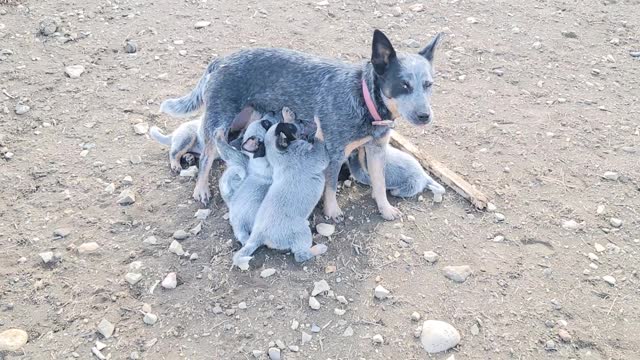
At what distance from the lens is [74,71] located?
679 cm

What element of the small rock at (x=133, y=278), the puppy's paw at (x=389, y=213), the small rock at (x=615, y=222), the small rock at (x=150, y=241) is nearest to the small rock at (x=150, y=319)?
the small rock at (x=133, y=278)

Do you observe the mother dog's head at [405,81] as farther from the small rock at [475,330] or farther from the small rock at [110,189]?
the small rock at [110,189]

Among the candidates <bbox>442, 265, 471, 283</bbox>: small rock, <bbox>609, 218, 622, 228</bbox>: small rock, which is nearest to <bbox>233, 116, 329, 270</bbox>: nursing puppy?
<bbox>442, 265, 471, 283</bbox>: small rock

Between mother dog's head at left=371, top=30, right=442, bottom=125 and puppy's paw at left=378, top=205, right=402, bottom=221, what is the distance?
2.43ft

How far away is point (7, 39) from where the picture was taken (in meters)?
7.27

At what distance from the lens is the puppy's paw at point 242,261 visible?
4472 mm

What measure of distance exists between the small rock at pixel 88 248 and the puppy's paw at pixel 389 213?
7.17 ft

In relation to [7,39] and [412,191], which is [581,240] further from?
[7,39]

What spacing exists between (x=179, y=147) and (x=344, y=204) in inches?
59.3

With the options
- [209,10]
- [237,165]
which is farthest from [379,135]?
[209,10]

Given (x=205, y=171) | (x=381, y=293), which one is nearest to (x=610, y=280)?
(x=381, y=293)

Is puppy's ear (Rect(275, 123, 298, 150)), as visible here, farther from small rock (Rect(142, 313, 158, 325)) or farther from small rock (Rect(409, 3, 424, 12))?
small rock (Rect(409, 3, 424, 12))

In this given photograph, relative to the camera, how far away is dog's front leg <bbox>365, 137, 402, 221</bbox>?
5.07 metres

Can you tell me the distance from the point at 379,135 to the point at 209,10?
147 inches
